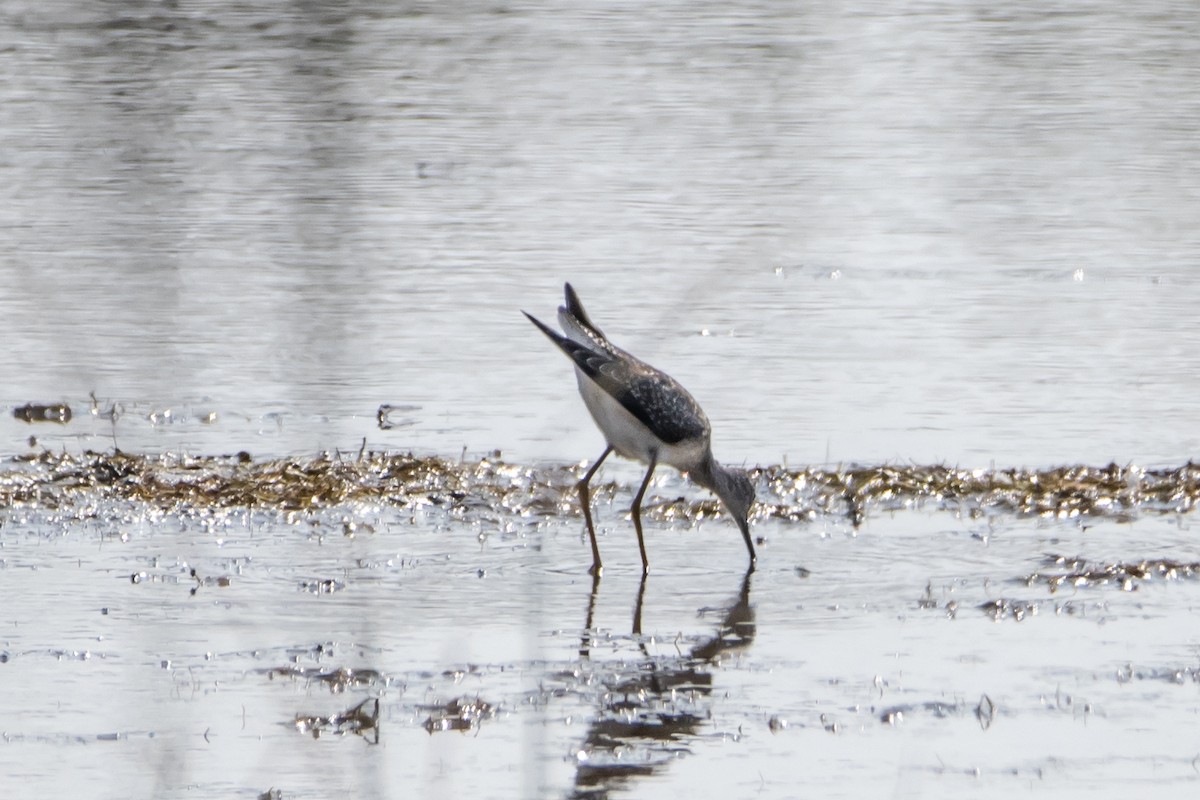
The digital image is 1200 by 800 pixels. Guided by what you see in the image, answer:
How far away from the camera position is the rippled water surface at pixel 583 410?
17.3 ft

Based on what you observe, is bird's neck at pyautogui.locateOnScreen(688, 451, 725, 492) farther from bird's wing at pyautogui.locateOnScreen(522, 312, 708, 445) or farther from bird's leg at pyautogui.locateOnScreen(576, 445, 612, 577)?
bird's leg at pyautogui.locateOnScreen(576, 445, 612, 577)

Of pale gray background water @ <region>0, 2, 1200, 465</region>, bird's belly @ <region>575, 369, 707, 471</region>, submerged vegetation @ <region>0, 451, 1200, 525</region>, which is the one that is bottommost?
pale gray background water @ <region>0, 2, 1200, 465</region>

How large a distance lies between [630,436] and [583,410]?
1.32m

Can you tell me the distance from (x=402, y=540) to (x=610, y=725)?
1.97 meters

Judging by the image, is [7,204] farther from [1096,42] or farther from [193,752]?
[1096,42]

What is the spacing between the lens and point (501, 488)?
7.67m

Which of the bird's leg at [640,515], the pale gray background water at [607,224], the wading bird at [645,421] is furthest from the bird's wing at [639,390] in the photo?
the pale gray background water at [607,224]

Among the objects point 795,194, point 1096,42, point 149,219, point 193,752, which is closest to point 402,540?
point 193,752

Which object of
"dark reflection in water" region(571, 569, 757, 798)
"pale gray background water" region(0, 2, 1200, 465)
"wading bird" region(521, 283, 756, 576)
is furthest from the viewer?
"pale gray background water" region(0, 2, 1200, 465)

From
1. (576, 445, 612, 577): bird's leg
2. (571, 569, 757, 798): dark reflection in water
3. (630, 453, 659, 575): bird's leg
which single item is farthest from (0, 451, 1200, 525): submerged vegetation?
(571, 569, 757, 798): dark reflection in water

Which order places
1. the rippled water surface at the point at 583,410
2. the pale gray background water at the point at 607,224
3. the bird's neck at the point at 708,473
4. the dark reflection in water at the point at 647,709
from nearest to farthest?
the dark reflection in water at the point at 647,709 → the rippled water surface at the point at 583,410 → the bird's neck at the point at 708,473 → the pale gray background water at the point at 607,224

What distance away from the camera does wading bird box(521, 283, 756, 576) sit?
7.22m

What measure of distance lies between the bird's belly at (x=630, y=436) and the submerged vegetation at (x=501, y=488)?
294 millimetres

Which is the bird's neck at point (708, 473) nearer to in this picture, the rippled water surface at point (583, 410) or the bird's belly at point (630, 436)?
the bird's belly at point (630, 436)
